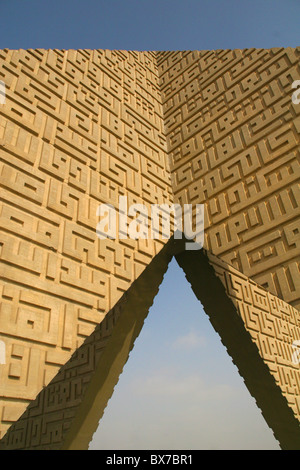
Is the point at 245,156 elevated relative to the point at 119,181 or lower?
elevated

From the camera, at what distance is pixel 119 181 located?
13.0 feet

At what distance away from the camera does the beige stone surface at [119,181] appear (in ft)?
9.03

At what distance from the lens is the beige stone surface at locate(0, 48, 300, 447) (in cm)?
275

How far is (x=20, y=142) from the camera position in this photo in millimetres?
3199

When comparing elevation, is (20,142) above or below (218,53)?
below

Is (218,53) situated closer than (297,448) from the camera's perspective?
No

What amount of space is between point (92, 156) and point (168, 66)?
2934 millimetres

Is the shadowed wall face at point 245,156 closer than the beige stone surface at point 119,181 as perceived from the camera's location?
No

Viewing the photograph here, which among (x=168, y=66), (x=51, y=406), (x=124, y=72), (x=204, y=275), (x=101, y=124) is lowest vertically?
(x=51, y=406)

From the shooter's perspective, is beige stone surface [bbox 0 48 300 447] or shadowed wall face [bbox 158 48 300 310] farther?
shadowed wall face [bbox 158 48 300 310]

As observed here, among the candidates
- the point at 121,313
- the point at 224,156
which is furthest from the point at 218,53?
the point at 121,313
